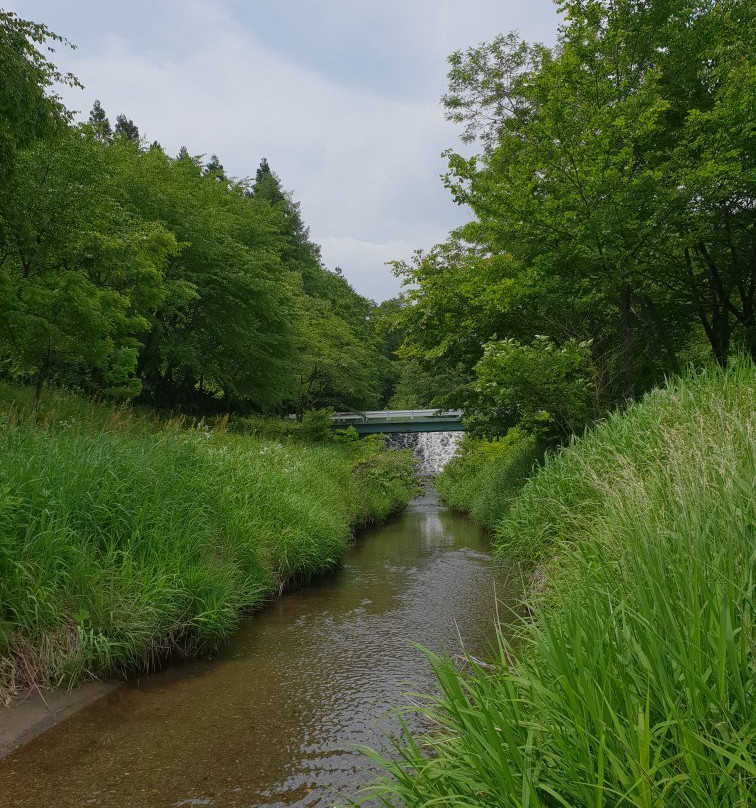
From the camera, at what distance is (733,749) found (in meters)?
1.54

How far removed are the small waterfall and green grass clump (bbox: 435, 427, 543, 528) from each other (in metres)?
11.8

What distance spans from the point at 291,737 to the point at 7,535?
266 centimetres

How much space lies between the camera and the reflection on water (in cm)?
308

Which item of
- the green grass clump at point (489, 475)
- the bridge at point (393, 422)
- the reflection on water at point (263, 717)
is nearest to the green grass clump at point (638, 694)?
the reflection on water at point (263, 717)

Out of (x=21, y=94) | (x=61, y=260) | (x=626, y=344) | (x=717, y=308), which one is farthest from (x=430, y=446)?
(x=21, y=94)

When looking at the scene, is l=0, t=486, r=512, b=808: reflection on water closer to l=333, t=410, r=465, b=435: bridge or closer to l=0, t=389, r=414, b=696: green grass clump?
Answer: l=0, t=389, r=414, b=696: green grass clump

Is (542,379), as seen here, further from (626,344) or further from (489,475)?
(489,475)

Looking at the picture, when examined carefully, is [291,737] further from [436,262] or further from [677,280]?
[677,280]

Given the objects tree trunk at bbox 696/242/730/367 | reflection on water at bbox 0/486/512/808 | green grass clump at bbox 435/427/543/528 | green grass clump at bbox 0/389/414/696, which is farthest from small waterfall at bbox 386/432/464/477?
reflection on water at bbox 0/486/512/808

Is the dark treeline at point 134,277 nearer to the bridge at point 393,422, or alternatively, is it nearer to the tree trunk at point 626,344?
the bridge at point 393,422

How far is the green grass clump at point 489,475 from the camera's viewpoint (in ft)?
39.9

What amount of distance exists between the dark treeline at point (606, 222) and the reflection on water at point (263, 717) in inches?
158

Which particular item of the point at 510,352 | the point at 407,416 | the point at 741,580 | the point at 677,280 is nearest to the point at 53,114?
the point at 510,352

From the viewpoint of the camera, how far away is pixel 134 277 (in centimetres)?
1134
